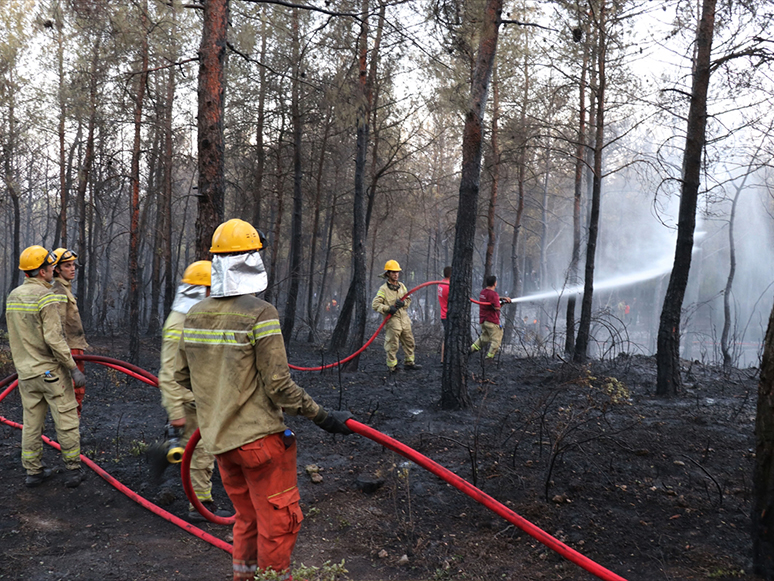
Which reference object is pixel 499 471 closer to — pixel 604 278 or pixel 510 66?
pixel 510 66

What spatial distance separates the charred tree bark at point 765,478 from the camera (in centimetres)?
286

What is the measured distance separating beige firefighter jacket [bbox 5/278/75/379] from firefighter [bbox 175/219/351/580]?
2.53m

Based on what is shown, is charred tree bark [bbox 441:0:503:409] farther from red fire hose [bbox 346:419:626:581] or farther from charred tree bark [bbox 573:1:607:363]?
charred tree bark [bbox 573:1:607:363]

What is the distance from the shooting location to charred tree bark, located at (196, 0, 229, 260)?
5.59 metres

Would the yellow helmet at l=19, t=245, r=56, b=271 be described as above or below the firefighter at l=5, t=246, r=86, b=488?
above

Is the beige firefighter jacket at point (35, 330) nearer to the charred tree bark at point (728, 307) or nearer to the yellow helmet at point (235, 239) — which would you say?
the yellow helmet at point (235, 239)

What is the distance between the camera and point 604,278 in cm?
4359

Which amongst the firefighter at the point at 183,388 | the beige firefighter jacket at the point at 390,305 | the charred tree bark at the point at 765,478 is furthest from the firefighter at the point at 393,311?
the charred tree bark at the point at 765,478

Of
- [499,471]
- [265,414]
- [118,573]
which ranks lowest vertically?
[118,573]

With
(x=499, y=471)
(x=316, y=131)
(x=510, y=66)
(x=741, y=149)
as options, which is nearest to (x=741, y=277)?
(x=741, y=149)

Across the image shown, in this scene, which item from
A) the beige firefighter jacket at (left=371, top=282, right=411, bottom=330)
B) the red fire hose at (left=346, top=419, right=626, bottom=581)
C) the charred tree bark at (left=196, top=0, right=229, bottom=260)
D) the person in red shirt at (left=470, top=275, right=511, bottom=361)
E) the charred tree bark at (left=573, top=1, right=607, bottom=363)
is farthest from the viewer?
the person in red shirt at (left=470, top=275, right=511, bottom=361)

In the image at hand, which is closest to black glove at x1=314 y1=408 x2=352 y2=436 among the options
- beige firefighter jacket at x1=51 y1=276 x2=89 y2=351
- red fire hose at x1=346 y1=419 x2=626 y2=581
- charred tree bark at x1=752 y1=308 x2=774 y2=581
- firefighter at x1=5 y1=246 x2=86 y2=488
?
red fire hose at x1=346 y1=419 x2=626 y2=581

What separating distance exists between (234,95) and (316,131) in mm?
2587

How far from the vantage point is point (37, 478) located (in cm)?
→ 488
